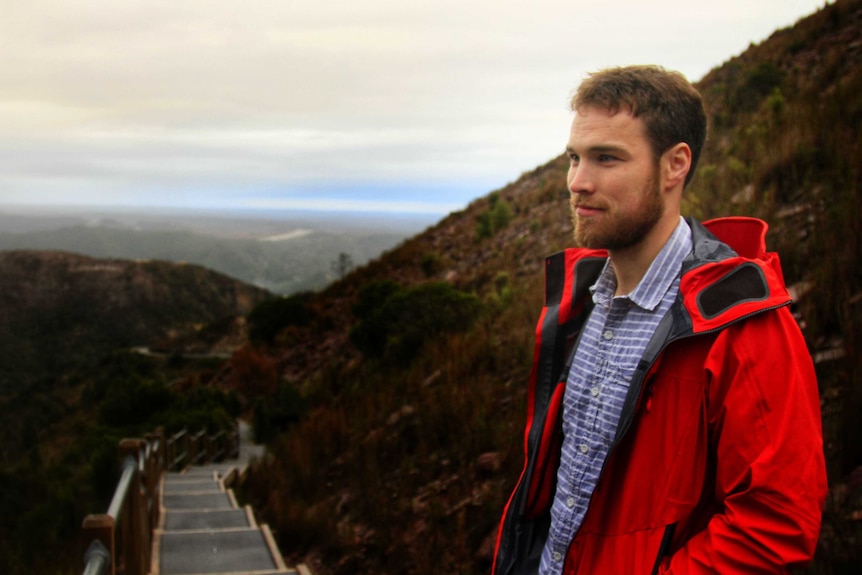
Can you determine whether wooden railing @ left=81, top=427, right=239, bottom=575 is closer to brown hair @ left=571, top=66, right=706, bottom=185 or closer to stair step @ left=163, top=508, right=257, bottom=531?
stair step @ left=163, top=508, right=257, bottom=531

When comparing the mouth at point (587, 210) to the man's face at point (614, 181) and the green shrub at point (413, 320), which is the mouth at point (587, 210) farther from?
the green shrub at point (413, 320)

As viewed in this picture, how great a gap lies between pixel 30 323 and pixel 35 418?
47.9m

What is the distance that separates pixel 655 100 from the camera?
65.2 inches

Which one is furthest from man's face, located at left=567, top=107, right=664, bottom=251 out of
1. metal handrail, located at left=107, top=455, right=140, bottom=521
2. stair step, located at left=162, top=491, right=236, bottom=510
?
stair step, located at left=162, top=491, right=236, bottom=510

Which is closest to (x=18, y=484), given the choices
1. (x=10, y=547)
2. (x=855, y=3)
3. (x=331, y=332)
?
(x=10, y=547)

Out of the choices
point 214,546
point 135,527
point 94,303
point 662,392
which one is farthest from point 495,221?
point 94,303

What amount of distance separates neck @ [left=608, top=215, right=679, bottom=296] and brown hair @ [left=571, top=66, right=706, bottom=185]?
7.6 inches

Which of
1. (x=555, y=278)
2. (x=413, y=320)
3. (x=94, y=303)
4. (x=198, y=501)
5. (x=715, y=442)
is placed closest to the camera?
(x=715, y=442)

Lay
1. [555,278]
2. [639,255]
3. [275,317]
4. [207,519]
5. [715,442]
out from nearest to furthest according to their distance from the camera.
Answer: [715,442] < [639,255] < [555,278] < [207,519] < [275,317]

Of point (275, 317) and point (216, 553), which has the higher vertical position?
point (216, 553)

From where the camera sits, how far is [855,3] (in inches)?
431

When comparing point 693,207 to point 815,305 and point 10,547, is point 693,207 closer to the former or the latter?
point 815,305

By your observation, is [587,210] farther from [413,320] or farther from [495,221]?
[495,221]

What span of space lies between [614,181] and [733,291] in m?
0.39
